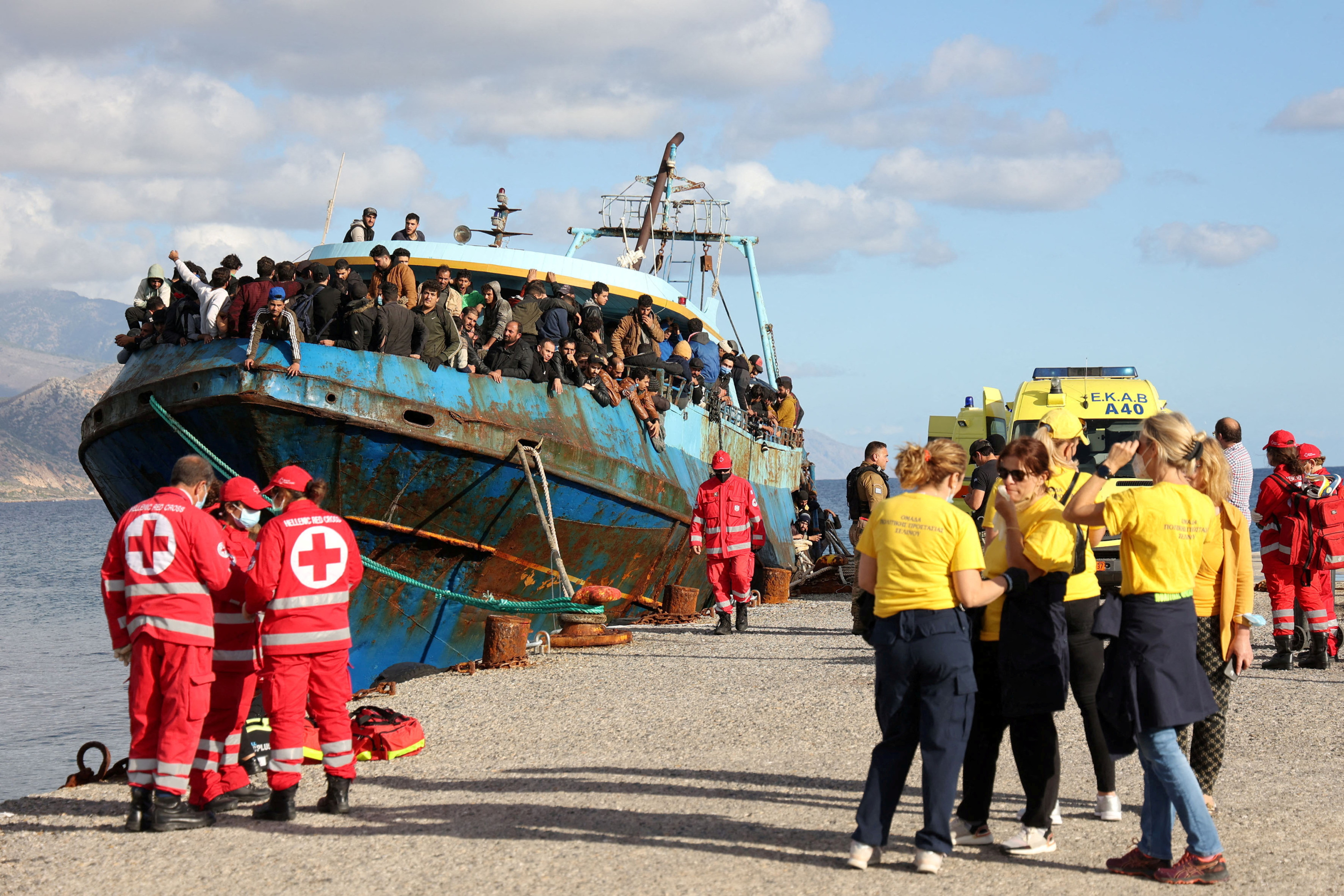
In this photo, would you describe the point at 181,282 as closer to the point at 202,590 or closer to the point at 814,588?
the point at 202,590

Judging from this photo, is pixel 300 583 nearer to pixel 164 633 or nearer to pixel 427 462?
pixel 164 633

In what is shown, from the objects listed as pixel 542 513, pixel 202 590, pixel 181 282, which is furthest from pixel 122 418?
pixel 202 590

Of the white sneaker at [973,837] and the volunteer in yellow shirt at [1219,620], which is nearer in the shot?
the white sneaker at [973,837]

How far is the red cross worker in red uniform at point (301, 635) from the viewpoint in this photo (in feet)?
17.6

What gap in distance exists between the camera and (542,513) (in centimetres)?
1073

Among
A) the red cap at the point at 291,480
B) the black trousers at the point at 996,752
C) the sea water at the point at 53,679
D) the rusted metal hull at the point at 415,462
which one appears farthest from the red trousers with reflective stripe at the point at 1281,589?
the sea water at the point at 53,679

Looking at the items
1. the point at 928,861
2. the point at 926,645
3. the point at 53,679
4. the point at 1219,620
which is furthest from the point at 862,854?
the point at 53,679

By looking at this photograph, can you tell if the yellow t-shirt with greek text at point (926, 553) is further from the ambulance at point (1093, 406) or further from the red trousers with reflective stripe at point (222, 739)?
the ambulance at point (1093, 406)

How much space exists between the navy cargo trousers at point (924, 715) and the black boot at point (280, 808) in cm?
245

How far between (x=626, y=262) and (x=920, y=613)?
43.0 feet

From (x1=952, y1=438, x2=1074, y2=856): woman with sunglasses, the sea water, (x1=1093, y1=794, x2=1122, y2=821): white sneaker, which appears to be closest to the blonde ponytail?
(x1=952, y1=438, x2=1074, y2=856): woman with sunglasses

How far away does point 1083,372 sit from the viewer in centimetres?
1498

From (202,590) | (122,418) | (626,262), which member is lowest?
(202,590)

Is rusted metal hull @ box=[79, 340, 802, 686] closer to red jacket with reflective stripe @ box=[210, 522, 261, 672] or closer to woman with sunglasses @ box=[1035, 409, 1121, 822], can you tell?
red jacket with reflective stripe @ box=[210, 522, 261, 672]
